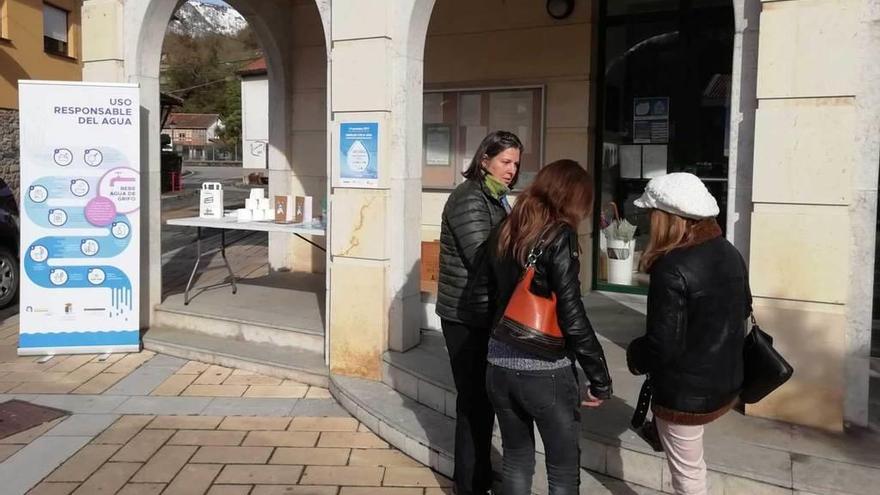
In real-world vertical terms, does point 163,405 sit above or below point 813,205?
below

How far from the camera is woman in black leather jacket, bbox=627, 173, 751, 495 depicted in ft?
7.93

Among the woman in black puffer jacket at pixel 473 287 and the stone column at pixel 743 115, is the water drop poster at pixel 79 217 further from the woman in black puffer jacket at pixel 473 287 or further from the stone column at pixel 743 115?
the stone column at pixel 743 115

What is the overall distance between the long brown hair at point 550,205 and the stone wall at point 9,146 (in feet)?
51.2

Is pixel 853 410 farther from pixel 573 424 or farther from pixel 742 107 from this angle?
pixel 573 424

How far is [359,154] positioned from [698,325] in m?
2.87

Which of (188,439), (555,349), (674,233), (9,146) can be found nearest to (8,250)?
(188,439)

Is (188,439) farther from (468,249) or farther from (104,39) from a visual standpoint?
(104,39)

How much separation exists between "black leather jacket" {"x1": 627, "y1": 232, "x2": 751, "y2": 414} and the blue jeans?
0.35 meters

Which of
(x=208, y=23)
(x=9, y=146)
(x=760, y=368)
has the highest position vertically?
(x=208, y=23)

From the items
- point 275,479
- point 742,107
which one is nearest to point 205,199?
point 275,479

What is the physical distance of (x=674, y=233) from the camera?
8.22 ft

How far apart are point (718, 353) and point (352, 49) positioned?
3.24 meters

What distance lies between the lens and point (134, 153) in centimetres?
580

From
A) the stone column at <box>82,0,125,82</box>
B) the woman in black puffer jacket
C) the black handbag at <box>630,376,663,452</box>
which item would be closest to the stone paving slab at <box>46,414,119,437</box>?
the woman in black puffer jacket
